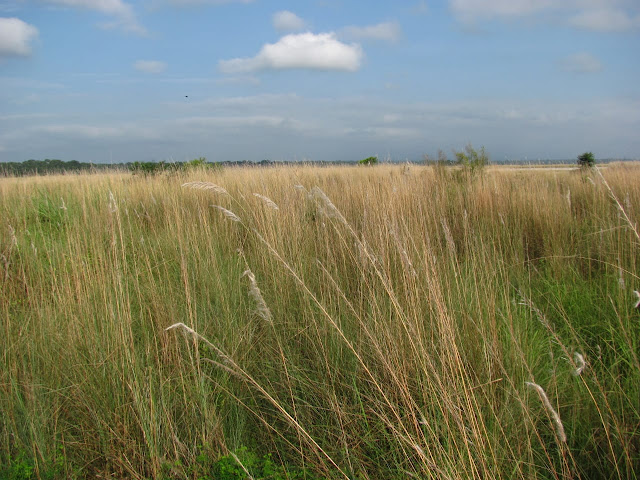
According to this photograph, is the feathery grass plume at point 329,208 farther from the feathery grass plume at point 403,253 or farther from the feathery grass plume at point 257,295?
the feathery grass plume at point 257,295

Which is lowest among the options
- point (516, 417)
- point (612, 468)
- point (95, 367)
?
point (612, 468)

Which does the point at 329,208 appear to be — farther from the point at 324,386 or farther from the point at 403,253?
the point at 324,386

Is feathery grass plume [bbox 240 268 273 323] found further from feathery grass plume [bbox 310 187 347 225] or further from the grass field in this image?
feathery grass plume [bbox 310 187 347 225]

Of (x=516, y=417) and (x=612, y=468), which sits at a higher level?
(x=516, y=417)

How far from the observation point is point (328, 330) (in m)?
2.44

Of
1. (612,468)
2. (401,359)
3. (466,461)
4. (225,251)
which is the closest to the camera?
(466,461)

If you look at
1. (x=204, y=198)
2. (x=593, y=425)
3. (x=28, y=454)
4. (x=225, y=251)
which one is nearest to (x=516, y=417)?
(x=593, y=425)

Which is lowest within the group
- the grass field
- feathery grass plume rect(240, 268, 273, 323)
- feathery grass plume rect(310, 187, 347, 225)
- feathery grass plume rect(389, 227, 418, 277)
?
the grass field

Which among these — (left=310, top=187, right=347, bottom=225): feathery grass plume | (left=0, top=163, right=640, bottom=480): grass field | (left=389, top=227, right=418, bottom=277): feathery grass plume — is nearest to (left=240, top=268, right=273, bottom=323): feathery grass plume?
(left=0, top=163, right=640, bottom=480): grass field

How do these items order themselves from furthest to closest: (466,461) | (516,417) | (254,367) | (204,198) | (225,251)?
(204,198) < (225,251) < (254,367) < (516,417) < (466,461)

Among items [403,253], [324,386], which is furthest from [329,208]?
[324,386]

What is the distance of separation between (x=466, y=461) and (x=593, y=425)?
73 cm

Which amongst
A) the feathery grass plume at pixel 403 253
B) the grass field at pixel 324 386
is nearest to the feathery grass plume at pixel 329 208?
the grass field at pixel 324 386

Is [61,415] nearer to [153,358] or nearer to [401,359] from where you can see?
[153,358]
